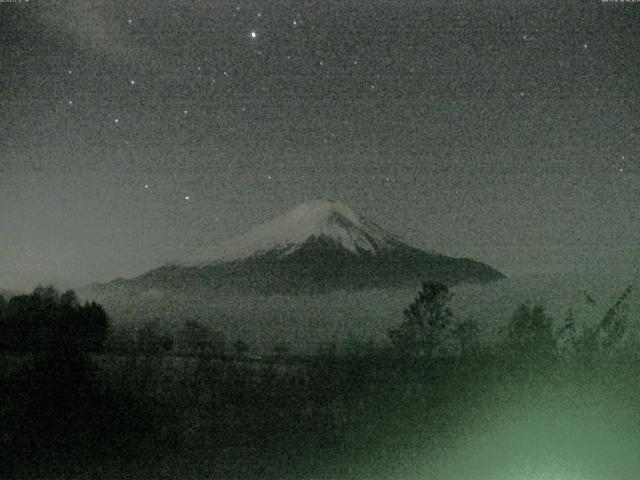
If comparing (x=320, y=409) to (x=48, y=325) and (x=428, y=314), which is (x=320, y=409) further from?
(x=428, y=314)

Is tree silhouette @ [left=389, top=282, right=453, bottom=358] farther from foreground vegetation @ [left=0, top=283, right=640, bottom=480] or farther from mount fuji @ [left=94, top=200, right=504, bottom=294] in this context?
mount fuji @ [left=94, top=200, right=504, bottom=294]

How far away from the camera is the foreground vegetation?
32.6ft

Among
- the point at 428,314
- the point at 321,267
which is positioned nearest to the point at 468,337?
the point at 428,314

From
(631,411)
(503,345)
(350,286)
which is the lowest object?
(631,411)

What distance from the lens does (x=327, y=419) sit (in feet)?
39.4

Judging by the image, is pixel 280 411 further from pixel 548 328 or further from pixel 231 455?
pixel 548 328

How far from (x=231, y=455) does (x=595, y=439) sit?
475 cm

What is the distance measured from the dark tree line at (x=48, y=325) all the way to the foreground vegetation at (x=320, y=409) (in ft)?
0.29

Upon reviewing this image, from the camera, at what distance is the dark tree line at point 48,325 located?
11680 mm

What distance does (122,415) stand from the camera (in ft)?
36.1

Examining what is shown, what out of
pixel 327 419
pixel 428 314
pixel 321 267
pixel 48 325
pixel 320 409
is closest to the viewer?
pixel 327 419

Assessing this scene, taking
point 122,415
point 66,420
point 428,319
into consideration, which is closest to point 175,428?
point 122,415

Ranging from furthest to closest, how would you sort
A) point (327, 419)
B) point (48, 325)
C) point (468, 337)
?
point (468, 337)
point (48, 325)
point (327, 419)

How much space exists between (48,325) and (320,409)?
487 centimetres
